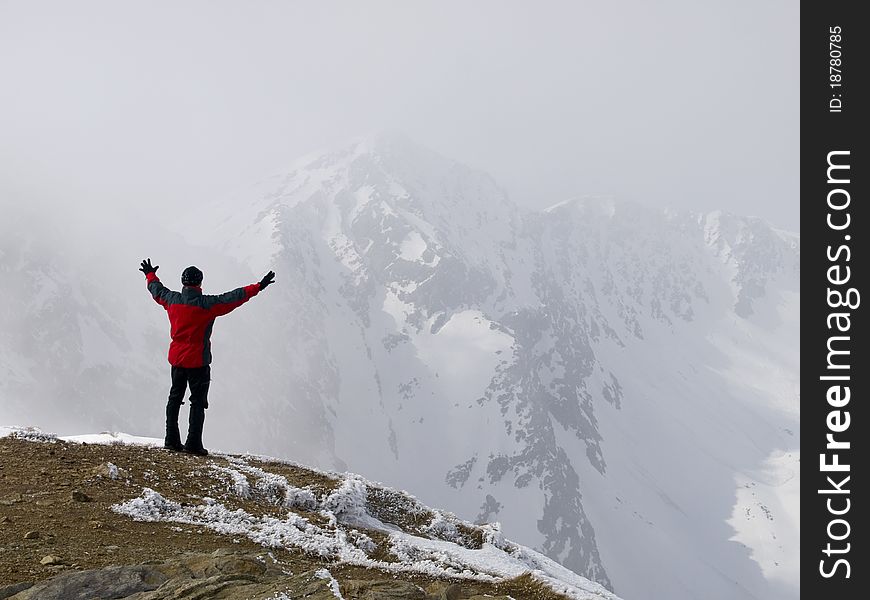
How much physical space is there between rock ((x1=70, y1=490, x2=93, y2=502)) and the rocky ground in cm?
→ 2

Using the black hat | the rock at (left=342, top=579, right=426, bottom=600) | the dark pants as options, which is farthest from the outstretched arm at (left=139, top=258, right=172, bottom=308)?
the rock at (left=342, top=579, right=426, bottom=600)

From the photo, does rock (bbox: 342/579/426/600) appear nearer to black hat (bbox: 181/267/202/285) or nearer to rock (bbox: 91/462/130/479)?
rock (bbox: 91/462/130/479)

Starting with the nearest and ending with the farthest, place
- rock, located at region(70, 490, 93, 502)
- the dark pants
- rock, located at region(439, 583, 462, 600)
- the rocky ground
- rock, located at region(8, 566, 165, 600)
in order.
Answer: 1. rock, located at region(8, 566, 165, 600)
2. the rocky ground
3. rock, located at region(439, 583, 462, 600)
4. rock, located at region(70, 490, 93, 502)
5. the dark pants

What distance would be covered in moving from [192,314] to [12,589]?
7575 millimetres

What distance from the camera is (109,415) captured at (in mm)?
195750

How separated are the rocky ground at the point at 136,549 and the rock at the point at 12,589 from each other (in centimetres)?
1

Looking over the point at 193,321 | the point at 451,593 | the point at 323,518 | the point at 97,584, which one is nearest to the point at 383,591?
the point at 451,593

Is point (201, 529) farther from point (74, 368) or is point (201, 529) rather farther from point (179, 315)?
point (74, 368)

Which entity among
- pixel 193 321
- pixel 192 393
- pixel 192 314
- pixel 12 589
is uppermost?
pixel 192 314

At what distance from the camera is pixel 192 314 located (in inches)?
538

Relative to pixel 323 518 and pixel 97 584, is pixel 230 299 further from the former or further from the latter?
pixel 97 584

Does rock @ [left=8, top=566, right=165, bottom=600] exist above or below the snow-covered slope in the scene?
below

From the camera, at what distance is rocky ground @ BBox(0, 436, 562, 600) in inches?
286
